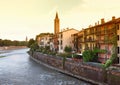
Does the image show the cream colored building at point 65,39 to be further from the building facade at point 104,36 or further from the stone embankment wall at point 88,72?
the stone embankment wall at point 88,72

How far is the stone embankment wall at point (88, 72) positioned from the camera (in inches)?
1086

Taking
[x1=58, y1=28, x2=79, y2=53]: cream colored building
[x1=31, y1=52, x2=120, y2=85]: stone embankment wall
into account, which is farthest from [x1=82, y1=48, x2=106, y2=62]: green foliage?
[x1=58, y1=28, x2=79, y2=53]: cream colored building

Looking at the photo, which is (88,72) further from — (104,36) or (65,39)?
(65,39)

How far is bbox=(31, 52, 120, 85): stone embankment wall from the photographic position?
27.6 m

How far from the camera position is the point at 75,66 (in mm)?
38906

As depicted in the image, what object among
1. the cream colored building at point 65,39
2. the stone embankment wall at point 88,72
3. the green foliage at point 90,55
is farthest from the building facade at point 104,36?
the cream colored building at point 65,39

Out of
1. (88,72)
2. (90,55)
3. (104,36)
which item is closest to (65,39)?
(104,36)

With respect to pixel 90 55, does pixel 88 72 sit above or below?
below

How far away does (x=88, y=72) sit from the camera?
33.9m

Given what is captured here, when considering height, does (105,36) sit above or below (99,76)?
above

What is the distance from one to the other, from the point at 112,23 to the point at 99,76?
43.2ft

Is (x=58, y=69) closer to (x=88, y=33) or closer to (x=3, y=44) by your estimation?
(x=88, y=33)

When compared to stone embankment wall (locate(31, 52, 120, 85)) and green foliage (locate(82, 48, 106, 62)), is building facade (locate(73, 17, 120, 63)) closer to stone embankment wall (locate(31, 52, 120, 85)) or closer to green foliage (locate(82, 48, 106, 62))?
green foliage (locate(82, 48, 106, 62))

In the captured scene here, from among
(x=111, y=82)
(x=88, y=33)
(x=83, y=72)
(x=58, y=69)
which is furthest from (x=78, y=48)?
(x=111, y=82)
